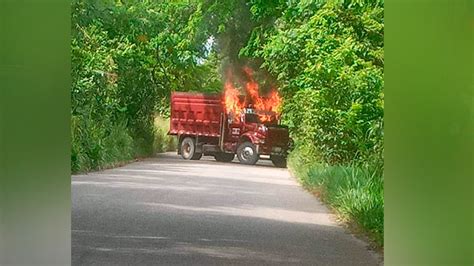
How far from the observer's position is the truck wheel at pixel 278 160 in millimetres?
4297

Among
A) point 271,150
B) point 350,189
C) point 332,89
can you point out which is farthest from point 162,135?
point 350,189

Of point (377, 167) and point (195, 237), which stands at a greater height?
point (377, 167)

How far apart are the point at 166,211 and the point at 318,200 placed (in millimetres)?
872

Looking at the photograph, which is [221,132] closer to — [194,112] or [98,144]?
[194,112]

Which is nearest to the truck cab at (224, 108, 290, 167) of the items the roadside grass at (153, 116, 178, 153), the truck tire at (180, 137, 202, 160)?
the truck tire at (180, 137, 202, 160)

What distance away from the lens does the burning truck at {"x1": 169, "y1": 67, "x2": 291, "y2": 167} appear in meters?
4.30

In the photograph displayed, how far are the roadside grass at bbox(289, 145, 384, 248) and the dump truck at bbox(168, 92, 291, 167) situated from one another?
0.46ft

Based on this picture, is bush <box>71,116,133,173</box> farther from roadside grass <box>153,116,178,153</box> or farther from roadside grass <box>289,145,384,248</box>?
roadside grass <box>289,145,384,248</box>

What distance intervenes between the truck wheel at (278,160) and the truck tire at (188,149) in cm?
45
